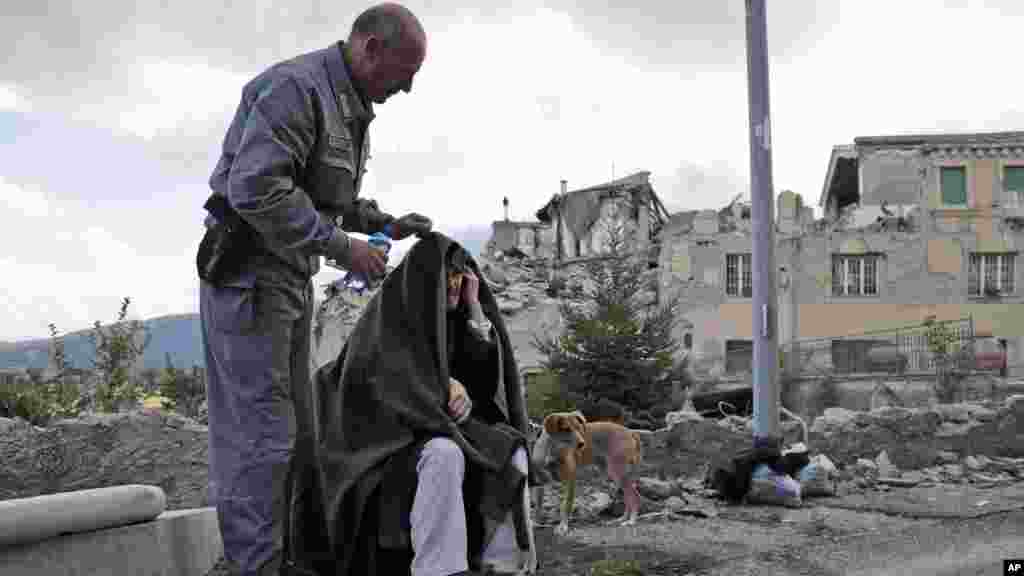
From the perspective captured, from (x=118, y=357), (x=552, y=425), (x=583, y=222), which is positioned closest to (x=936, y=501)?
(x=552, y=425)

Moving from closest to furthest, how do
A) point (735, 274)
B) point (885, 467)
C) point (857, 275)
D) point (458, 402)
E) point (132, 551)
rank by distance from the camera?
1. point (458, 402)
2. point (132, 551)
3. point (885, 467)
4. point (735, 274)
5. point (857, 275)

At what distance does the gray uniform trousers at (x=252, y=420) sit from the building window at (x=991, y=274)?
40.2m

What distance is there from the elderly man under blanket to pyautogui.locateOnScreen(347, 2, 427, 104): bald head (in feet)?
1.75

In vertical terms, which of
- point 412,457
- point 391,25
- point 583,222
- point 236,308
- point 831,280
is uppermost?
point 583,222

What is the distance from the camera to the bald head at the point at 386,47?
3121 mm

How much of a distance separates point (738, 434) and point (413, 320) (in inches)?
281

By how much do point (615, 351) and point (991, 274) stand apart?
31220mm

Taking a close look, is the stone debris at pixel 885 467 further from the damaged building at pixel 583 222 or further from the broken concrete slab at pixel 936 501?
the damaged building at pixel 583 222

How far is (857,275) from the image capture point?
3900cm

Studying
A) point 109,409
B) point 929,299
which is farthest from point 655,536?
point 929,299

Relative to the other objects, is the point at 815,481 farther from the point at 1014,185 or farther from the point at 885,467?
the point at 1014,185

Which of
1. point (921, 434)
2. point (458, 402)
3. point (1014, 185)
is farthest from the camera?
point (1014, 185)

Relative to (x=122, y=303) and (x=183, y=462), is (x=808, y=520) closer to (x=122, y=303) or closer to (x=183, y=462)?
(x=183, y=462)

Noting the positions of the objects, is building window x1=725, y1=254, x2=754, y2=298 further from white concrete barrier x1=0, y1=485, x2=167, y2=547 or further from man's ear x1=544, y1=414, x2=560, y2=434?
white concrete barrier x1=0, y1=485, x2=167, y2=547
